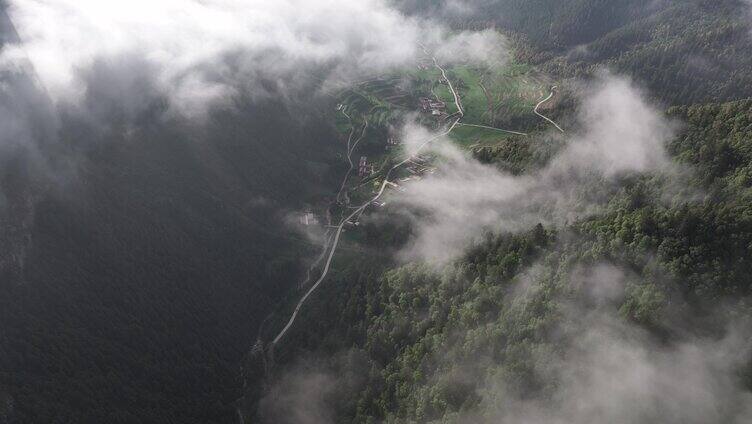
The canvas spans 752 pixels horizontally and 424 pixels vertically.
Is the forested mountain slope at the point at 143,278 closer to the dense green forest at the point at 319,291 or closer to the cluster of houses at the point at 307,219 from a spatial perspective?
the dense green forest at the point at 319,291

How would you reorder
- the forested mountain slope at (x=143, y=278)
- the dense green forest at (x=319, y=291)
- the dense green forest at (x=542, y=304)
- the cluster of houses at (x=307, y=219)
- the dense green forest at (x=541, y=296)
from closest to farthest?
1. the dense green forest at (x=542, y=304)
2. the dense green forest at (x=541, y=296)
3. the dense green forest at (x=319, y=291)
4. the forested mountain slope at (x=143, y=278)
5. the cluster of houses at (x=307, y=219)

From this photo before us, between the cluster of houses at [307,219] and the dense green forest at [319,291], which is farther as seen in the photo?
the cluster of houses at [307,219]

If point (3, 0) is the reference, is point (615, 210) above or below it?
below

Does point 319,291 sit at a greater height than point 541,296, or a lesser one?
greater

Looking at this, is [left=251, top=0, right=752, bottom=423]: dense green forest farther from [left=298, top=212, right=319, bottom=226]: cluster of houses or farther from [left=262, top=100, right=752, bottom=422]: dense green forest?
[left=298, top=212, right=319, bottom=226]: cluster of houses

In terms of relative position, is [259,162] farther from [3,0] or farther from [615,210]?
[615,210]

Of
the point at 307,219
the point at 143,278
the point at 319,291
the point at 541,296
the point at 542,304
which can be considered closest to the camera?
the point at 542,304

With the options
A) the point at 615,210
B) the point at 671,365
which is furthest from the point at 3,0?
the point at 671,365

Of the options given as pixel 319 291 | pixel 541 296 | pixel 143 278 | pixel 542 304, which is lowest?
pixel 542 304

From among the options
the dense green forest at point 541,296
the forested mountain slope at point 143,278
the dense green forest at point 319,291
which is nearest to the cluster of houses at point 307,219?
the forested mountain slope at point 143,278

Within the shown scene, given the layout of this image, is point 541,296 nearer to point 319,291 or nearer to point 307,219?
point 319,291

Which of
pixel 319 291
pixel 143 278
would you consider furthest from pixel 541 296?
pixel 143 278
